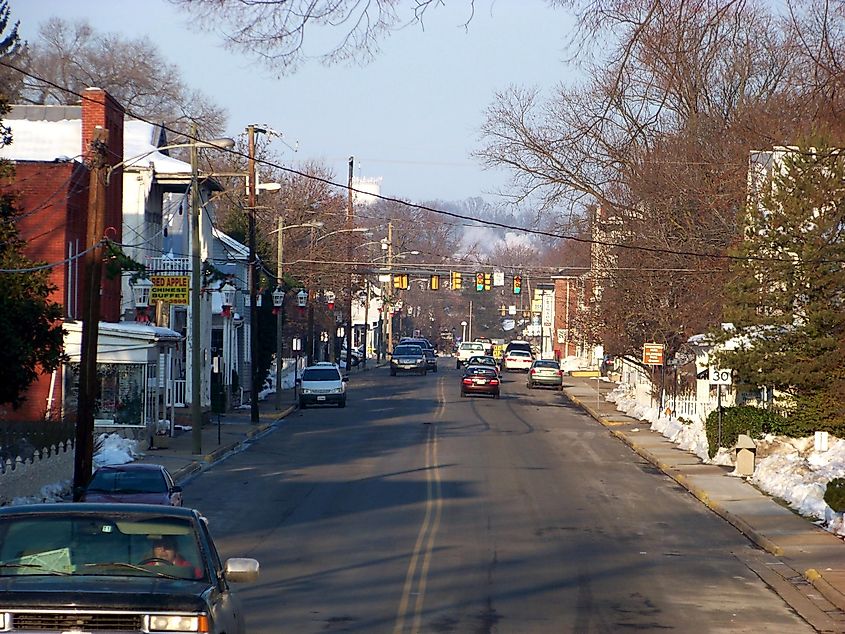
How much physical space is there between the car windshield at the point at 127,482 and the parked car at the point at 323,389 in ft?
109

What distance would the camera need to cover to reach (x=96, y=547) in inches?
298

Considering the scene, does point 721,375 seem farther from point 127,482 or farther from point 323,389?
point 323,389

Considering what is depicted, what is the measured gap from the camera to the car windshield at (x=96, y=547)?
24.2 ft

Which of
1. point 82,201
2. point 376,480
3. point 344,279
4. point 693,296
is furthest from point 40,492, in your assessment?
point 344,279

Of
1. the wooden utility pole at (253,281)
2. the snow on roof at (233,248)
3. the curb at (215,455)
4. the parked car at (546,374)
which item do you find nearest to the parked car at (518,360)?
the parked car at (546,374)

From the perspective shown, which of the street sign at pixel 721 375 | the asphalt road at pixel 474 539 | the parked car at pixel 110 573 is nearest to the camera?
the parked car at pixel 110 573

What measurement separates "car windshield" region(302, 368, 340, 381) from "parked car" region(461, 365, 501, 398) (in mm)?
6996

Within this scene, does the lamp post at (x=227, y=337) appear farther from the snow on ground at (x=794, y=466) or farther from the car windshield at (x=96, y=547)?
the car windshield at (x=96, y=547)

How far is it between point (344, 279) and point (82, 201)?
41.9 meters

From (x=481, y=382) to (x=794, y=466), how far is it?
97.4 ft

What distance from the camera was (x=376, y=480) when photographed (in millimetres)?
27875

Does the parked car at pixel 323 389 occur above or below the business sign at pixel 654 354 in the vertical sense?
below

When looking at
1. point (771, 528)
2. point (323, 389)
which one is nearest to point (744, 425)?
point (771, 528)

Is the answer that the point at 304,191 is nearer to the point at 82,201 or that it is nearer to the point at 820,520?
the point at 82,201
